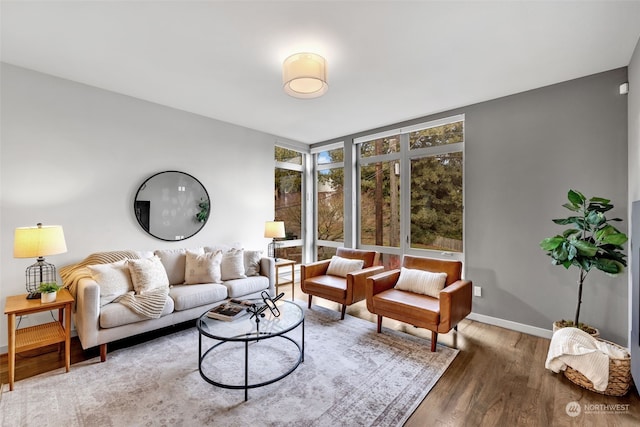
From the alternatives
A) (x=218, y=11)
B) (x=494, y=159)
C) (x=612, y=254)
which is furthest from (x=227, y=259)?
(x=612, y=254)

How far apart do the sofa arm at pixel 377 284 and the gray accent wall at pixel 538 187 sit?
3.45 feet

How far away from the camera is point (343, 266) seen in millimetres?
3910

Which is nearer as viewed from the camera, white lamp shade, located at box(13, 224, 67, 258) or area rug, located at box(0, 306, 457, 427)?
area rug, located at box(0, 306, 457, 427)

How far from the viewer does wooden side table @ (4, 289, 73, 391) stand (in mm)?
2150

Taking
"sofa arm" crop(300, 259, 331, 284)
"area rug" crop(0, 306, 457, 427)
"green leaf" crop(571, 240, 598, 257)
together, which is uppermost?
"green leaf" crop(571, 240, 598, 257)

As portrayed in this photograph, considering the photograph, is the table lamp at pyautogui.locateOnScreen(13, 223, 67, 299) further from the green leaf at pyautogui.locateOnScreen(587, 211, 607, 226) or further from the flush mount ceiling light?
the green leaf at pyautogui.locateOnScreen(587, 211, 607, 226)

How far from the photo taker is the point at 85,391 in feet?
6.86

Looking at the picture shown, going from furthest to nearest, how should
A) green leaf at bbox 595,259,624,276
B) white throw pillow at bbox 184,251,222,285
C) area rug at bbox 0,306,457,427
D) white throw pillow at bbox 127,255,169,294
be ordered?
white throw pillow at bbox 184,251,222,285 → white throw pillow at bbox 127,255,169,294 → green leaf at bbox 595,259,624,276 → area rug at bbox 0,306,457,427

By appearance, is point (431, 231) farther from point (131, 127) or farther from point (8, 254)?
point (8, 254)

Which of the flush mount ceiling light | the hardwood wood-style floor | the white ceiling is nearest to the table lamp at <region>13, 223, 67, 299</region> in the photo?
the hardwood wood-style floor

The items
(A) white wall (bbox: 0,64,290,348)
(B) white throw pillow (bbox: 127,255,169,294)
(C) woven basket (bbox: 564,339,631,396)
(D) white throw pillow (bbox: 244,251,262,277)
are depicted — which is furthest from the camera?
(D) white throw pillow (bbox: 244,251,262,277)

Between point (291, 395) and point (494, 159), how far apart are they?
3.28 meters

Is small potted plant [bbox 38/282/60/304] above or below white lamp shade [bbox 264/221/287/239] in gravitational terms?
below

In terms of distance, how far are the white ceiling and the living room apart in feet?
0.30
